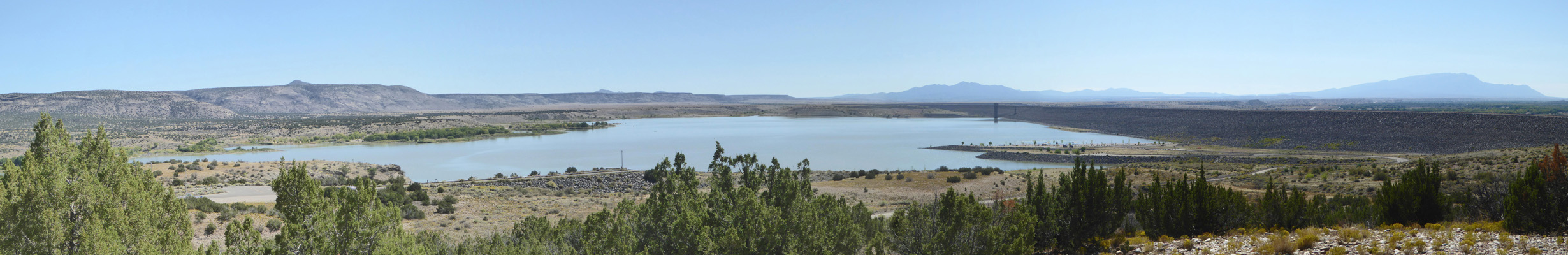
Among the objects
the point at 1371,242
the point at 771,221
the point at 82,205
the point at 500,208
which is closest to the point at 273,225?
the point at 500,208

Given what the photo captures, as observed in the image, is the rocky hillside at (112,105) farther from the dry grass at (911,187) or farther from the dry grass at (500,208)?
the dry grass at (911,187)

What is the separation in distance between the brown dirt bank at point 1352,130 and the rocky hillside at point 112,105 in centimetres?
12224

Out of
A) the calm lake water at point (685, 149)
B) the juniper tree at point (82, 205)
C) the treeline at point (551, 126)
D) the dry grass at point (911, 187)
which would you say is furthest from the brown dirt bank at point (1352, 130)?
the treeline at point (551, 126)

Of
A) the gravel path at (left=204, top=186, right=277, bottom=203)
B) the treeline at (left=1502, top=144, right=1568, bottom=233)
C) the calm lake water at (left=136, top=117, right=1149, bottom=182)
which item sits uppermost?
the treeline at (left=1502, top=144, right=1568, bottom=233)

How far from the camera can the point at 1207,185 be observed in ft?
35.0

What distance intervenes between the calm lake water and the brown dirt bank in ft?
23.8

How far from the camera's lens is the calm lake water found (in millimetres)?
42219

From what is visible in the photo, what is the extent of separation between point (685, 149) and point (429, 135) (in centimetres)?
2459

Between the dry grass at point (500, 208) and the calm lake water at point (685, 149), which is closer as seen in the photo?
the dry grass at point (500, 208)

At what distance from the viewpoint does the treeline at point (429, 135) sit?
62.6m

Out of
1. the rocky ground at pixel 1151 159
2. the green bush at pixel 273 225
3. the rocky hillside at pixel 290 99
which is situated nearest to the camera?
the green bush at pixel 273 225

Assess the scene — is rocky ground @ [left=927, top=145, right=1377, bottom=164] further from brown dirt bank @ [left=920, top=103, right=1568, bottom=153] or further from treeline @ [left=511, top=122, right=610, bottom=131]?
treeline @ [left=511, top=122, right=610, bottom=131]

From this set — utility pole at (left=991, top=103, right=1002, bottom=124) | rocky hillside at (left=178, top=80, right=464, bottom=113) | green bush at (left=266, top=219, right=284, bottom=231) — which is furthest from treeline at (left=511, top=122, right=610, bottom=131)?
rocky hillside at (left=178, top=80, right=464, bottom=113)

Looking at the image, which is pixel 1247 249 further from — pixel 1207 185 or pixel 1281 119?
pixel 1281 119
